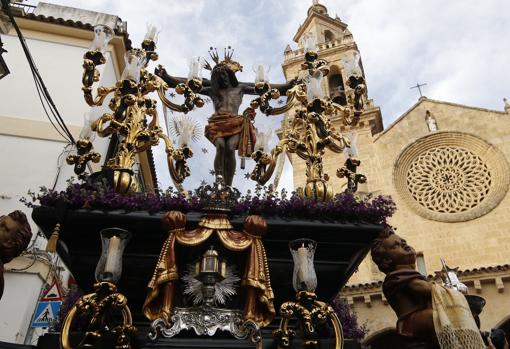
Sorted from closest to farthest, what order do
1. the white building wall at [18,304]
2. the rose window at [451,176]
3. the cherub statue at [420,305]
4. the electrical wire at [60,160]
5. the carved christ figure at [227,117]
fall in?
the cherub statue at [420,305], the carved christ figure at [227,117], the white building wall at [18,304], the electrical wire at [60,160], the rose window at [451,176]

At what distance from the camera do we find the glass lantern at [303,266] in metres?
4.19

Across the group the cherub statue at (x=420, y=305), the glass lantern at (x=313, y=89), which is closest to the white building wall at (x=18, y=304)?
the glass lantern at (x=313, y=89)

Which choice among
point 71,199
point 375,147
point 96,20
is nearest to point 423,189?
point 375,147

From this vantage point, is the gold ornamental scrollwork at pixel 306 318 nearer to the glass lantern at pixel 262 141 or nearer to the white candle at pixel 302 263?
the white candle at pixel 302 263

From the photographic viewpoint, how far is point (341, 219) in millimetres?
4941

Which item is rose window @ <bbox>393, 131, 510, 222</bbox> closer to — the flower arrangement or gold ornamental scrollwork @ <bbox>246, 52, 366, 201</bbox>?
gold ornamental scrollwork @ <bbox>246, 52, 366, 201</bbox>

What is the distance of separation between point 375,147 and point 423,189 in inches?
136

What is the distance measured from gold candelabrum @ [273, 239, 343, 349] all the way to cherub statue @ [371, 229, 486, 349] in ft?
2.09

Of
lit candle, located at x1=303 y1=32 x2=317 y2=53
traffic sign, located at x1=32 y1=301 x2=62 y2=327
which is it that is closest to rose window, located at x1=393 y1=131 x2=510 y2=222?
lit candle, located at x1=303 y1=32 x2=317 y2=53

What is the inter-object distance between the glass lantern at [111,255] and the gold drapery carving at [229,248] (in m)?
0.41

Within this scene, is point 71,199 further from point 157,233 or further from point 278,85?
point 278,85

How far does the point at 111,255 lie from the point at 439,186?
2102 centimetres

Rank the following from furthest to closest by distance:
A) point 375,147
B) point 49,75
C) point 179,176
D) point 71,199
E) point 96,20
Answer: point 375,147 → point 96,20 → point 49,75 → point 179,176 → point 71,199

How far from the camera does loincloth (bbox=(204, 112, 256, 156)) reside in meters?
6.01
